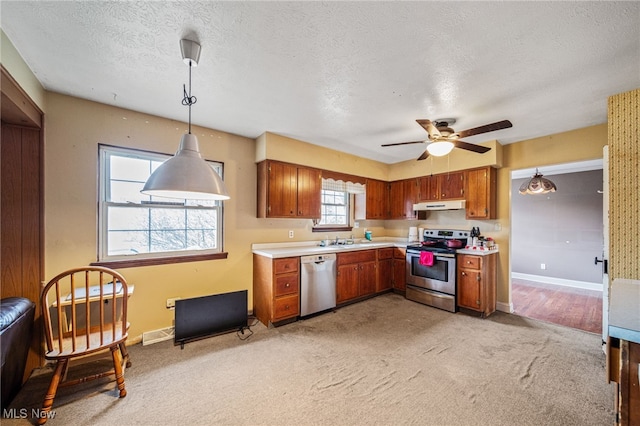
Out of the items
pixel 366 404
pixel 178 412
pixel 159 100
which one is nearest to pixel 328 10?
pixel 159 100

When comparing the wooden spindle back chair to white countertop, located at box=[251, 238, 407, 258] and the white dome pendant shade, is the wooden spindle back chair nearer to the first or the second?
the white dome pendant shade

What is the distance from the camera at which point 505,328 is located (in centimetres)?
322

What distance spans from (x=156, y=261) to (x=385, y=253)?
138 inches

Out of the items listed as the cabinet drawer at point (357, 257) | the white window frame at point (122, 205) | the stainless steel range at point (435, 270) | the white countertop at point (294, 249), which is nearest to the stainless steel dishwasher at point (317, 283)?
the white countertop at point (294, 249)

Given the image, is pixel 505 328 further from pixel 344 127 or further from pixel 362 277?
pixel 344 127

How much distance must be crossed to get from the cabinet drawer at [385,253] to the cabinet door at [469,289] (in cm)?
121

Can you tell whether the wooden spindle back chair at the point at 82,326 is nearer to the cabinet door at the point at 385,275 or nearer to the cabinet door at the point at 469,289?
the cabinet door at the point at 385,275

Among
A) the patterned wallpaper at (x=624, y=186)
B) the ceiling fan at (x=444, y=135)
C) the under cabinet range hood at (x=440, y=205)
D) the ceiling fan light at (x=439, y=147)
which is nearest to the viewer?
Answer: the patterned wallpaper at (x=624, y=186)

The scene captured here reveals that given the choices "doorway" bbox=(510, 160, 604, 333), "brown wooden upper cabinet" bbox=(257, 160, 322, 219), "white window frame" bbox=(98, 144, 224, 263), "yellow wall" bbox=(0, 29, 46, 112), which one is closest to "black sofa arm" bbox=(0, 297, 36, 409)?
"white window frame" bbox=(98, 144, 224, 263)

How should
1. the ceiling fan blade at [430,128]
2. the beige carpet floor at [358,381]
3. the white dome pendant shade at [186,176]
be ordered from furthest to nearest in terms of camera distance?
the ceiling fan blade at [430,128] → the beige carpet floor at [358,381] → the white dome pendant shade at [186,176]

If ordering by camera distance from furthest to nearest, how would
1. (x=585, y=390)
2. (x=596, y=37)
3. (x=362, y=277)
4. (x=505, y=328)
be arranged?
(x=362, y=277)
(x=505, y=328)
(x=585, y=390)
(x=596, y=37)

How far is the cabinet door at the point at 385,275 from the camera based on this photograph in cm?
449

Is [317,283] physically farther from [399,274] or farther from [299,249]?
[399,274]

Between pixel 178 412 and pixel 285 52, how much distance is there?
2678mm
